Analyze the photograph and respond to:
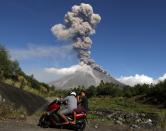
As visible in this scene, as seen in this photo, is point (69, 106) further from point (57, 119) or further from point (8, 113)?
point (8, 113)

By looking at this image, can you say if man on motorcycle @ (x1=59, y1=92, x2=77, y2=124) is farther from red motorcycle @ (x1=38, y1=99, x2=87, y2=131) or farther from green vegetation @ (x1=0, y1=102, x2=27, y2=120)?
green vegetation @ (x1=0, y1=102, x2=27, y2=120)

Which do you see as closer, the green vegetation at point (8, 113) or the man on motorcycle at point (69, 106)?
the man on motorcycle at point (69, 106)

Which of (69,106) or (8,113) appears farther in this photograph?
(8,113)

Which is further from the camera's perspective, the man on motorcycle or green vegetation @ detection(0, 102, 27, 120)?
green vegetation @ detection(0, 102, 27, 120)

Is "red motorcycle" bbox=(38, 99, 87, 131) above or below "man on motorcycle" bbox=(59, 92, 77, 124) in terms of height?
below

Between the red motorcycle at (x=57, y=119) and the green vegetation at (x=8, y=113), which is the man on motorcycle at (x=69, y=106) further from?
the green vegetation at (x=8, y=113)

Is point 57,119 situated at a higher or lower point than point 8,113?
lower

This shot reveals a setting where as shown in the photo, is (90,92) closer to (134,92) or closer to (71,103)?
(134,92)

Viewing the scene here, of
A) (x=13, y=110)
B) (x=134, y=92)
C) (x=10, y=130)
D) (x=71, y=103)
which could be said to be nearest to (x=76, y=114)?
(x=71, y=103)

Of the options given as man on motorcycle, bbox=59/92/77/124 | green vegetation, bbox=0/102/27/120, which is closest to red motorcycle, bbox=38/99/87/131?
man on motorcycle, bbox=59/92/77/124

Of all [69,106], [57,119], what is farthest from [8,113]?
[69,106]

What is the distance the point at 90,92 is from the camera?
6058 inches

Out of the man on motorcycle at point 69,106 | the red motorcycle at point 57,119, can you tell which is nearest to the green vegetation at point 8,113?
the red motorcycle at point 57,119

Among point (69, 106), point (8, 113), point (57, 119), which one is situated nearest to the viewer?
point (69, 106)
